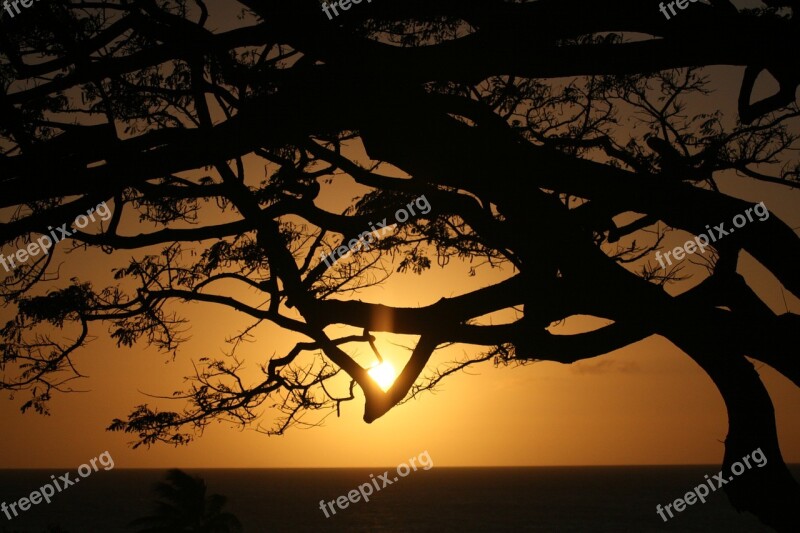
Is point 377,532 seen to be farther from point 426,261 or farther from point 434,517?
point 426,261

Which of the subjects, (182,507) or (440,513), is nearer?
(182,507)

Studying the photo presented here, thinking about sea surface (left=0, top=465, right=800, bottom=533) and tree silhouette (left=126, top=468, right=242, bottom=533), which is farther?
sea surface (left=0, top=465, right=800, bottom=533)

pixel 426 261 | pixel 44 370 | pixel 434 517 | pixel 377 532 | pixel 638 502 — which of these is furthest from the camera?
pixel 638 502

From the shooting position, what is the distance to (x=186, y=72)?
7.89 m

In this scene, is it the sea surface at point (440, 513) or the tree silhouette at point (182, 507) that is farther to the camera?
the sea surface at point (440, 513)

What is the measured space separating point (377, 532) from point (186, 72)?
321 ft

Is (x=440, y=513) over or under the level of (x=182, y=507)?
over

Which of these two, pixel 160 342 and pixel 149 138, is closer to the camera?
pixel 149 138

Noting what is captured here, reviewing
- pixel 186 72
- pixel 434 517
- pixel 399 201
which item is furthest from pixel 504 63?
pixel 434 517

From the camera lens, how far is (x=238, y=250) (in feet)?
27.2

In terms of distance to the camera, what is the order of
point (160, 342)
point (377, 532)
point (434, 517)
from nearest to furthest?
point (160, 342) < point (377, 532) < point (434, 517)

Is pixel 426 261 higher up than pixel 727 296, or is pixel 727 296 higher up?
pixel 426 261

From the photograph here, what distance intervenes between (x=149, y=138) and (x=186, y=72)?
3116mm

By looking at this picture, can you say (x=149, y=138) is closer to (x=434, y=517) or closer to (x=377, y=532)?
(x=377, y=532)
